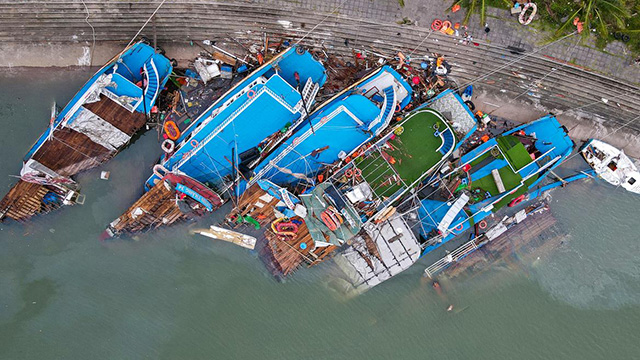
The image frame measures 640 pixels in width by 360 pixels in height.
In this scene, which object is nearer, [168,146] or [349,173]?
[349,173]

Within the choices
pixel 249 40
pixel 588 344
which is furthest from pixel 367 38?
pixel 588 344

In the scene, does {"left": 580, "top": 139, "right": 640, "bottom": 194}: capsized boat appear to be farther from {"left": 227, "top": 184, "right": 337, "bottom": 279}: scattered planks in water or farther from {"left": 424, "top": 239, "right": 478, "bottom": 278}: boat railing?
{"left": 227, "top": 184, "right": 337, "bottom": 279}: scattered planks in water

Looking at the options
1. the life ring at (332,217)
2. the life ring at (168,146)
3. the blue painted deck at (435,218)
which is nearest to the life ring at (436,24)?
the blue painted deck at (435,218)

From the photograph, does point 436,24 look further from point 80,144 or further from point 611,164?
point 80,144

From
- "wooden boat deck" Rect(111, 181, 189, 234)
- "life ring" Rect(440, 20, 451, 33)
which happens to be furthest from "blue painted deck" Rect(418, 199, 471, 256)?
"wooden boat deck" Rect(111, 181, 189, 234)

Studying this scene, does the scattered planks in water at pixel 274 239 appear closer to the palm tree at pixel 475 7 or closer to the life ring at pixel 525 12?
the palm tree at pixel 475 7

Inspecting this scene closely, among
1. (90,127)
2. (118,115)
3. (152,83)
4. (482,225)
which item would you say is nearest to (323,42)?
(152,83)
